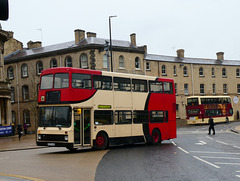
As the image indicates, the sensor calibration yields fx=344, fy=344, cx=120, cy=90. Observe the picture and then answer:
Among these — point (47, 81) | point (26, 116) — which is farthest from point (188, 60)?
point (47, 81)

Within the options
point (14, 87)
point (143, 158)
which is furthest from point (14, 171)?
point (14, 87)

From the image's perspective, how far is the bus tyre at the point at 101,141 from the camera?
17.6 meters

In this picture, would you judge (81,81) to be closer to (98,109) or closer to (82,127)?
(98,109)

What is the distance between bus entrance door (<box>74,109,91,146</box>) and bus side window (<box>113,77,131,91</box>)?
2396mm

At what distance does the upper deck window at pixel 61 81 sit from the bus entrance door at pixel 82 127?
1.34 meters

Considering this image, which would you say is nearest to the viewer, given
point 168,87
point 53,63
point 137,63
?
point 168,87

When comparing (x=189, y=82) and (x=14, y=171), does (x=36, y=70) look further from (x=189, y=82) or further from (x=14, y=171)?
(x=14, y=171)

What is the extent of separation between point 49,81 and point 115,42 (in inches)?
1378

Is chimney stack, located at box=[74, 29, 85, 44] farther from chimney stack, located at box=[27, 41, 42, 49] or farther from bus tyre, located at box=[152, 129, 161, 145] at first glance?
bus tyre, located at box=[152, 129, 161, 145]

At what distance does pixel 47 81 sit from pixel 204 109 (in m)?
34.8

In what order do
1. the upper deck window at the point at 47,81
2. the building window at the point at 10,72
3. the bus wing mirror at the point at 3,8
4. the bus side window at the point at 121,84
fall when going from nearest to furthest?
1. the bus wing mirror at the point at 3,8
2. the upper deck window at the point at 47,81
3. the bus side window at the point at 121,84
4. the building window at the point at 10,72

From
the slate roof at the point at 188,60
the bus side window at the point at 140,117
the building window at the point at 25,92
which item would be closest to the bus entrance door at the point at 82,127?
the bus side window at the point at 140,117

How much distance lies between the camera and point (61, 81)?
16.5 m

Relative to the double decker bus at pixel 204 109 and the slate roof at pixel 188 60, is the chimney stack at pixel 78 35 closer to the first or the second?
the slate roof at pixel 188 60
